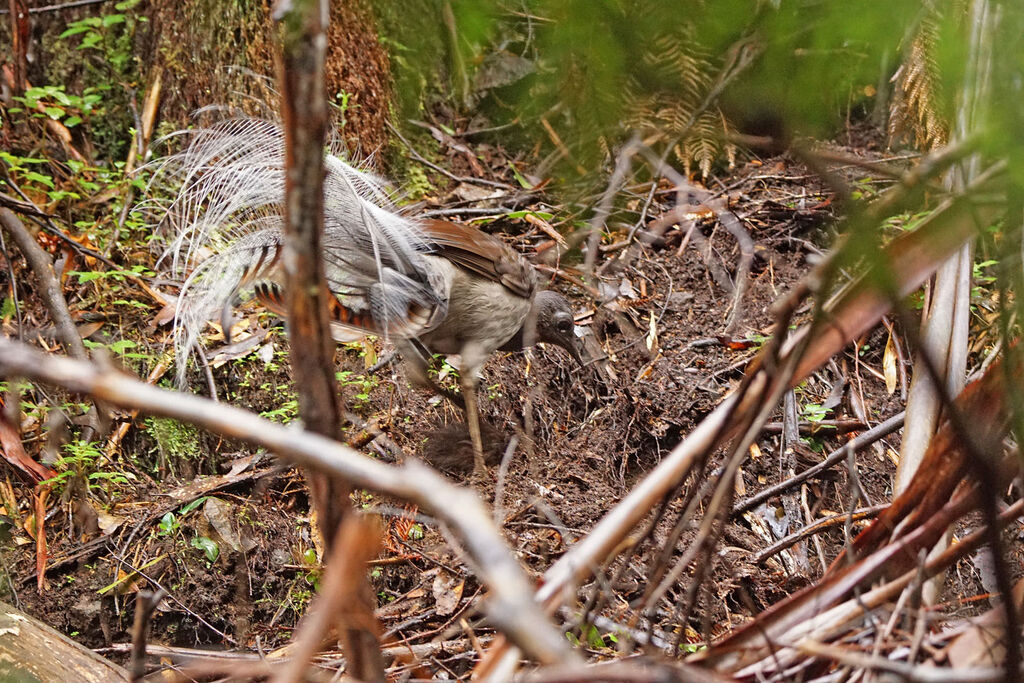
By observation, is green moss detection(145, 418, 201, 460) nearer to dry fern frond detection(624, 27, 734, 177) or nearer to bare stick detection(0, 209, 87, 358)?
bare stick detection(0, 209, 87, 358)

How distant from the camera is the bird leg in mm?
3826

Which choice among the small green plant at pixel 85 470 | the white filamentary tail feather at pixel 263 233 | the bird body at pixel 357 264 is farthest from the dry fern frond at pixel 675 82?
the small green plant at pixel 85 470

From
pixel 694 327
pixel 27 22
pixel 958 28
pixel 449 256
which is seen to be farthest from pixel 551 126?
pixel 27 22

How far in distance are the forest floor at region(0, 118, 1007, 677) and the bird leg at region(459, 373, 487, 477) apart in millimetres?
73

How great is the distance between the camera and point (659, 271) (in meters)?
4.86

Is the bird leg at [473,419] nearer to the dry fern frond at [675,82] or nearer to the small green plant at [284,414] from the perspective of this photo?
the small green plant at [284,414]

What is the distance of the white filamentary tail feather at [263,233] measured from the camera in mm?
2637

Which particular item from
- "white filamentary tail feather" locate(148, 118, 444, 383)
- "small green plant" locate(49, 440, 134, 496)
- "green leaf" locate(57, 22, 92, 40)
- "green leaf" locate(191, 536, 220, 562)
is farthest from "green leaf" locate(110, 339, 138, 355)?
"green leaf" locate(57, 22, 92, 40)

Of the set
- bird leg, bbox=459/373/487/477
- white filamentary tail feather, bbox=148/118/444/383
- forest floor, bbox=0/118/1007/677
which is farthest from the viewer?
bird leg, bbox=459/373/487/477

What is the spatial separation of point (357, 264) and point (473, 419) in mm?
979

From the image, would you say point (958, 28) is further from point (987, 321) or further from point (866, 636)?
point (987, 321)

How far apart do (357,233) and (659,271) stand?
2.13 metres

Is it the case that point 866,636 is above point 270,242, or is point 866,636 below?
below

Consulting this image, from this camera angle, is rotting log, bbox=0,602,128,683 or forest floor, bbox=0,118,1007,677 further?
forest floor, bbox=0,118,1007,677
